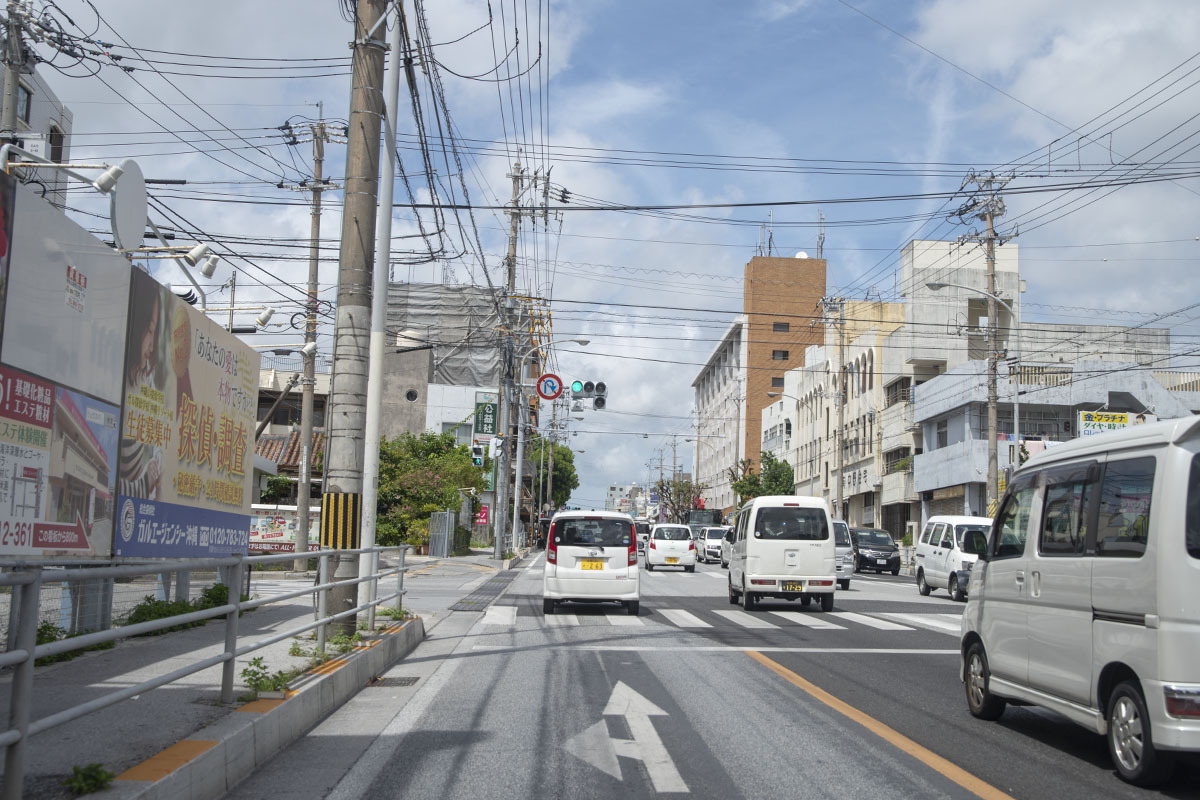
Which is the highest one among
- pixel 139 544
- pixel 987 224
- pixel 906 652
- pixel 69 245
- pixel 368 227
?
pixel 987 224

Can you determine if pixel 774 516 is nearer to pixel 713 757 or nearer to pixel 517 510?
pixel 713 757

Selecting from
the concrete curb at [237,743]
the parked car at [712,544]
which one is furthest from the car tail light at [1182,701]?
the parked car at [712,544]

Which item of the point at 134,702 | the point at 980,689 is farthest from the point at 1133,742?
the point at 134,702

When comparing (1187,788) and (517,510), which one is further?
(517,510)

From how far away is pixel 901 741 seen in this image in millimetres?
7539

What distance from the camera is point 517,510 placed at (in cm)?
4947

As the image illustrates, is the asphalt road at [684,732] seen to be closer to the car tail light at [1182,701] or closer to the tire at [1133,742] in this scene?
the tire at [1133,742]

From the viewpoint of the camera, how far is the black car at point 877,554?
41.3m

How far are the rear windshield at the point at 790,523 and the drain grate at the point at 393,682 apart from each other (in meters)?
10.5

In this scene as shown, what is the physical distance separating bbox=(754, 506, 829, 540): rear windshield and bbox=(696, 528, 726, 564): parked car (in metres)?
26.9

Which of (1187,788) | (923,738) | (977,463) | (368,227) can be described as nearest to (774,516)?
(368,227)

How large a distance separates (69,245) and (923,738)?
7816 mm

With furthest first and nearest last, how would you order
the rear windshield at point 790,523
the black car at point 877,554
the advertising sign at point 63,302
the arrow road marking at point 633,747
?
the black car at point 877,554
the rear windshield at point 790,523
the advertising sign at point 63,302
the arrow road marking at point 633,747

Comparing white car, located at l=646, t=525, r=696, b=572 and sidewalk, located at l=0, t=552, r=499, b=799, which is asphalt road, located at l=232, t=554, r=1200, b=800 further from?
white car, located at l=646, t=525, r=696, b=572
